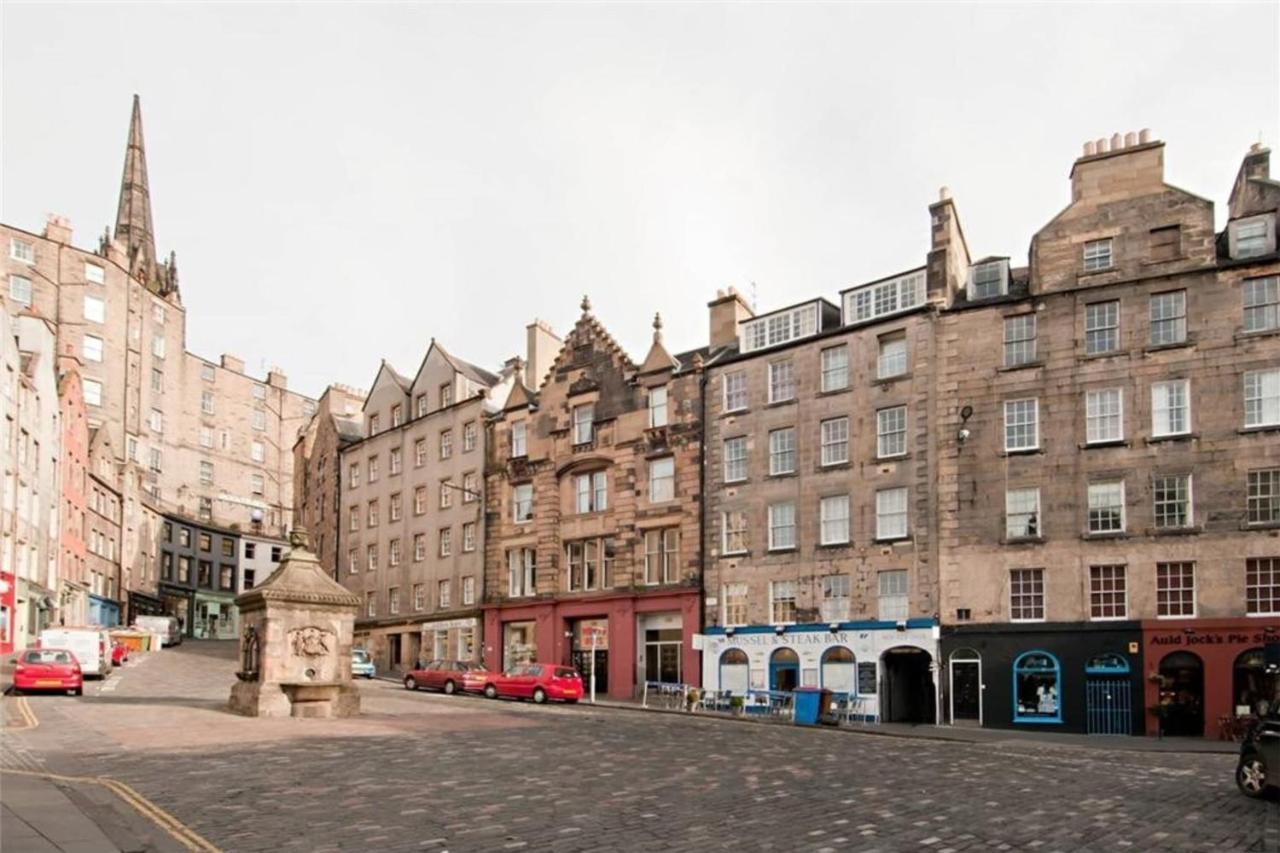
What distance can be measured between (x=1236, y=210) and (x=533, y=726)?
28.6 meters

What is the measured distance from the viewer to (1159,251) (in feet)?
112

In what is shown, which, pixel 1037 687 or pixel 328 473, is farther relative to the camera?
pixel 328 473

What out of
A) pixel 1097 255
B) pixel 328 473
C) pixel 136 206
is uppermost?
pixel 136 206

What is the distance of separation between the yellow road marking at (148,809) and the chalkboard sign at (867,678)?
2708cm

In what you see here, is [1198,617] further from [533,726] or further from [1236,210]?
[533,726]

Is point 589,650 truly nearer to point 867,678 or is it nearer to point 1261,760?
point 867,678

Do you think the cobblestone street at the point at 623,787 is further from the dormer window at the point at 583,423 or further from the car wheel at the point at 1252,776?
the dormer window at the point at 583,423

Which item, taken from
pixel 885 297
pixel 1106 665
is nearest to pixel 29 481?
pixel 885 297

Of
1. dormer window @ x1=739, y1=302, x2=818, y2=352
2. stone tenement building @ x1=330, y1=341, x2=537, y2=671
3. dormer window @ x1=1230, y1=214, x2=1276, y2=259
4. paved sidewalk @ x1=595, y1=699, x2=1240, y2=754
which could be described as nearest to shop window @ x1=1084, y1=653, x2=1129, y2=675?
paved sidewalk @ x1=595, y1=699, x2=1240, y2=754

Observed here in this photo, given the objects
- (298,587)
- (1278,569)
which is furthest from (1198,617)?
(298,587)

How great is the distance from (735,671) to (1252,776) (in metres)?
26.6

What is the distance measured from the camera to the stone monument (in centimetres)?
2617

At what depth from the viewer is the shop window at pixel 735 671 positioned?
40781 millimetres

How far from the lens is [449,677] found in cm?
4344
